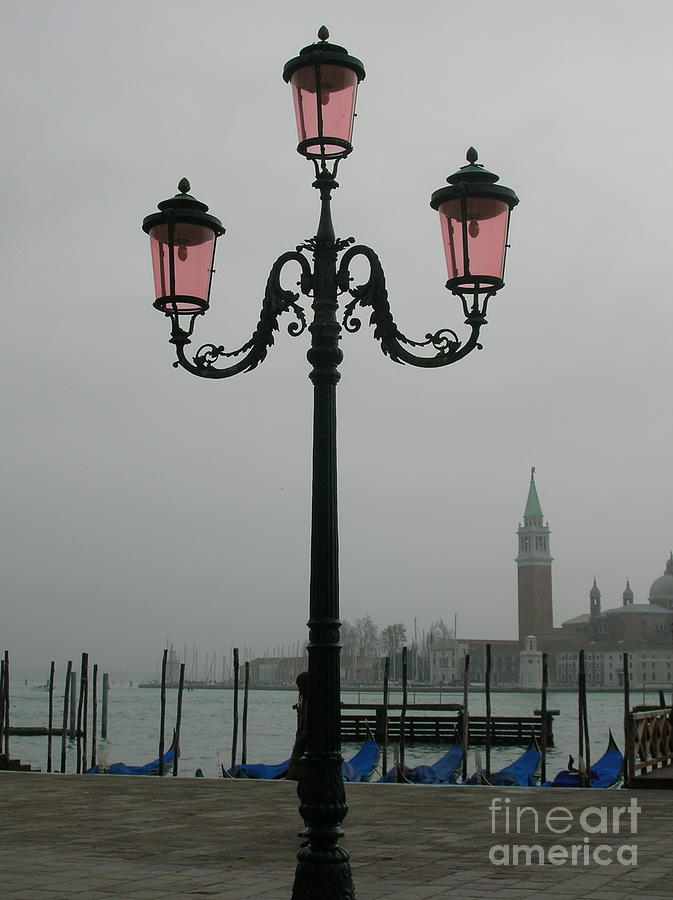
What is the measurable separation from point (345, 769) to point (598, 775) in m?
4.31

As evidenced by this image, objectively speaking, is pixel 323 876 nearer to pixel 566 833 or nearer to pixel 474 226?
pixel 474 226

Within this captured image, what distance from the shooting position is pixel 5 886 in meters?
5.81

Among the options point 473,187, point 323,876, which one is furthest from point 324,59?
point 323,876

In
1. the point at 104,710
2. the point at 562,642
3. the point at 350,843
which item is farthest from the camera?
the point at 562,642

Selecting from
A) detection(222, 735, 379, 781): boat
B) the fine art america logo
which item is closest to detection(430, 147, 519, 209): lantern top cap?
the fine art america logo

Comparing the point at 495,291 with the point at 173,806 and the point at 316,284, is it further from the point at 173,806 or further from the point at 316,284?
the point at 173,806

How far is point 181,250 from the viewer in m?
5.51

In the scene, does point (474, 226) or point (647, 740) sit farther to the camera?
point (647, 740)

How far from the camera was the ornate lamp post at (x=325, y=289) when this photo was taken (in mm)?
4715

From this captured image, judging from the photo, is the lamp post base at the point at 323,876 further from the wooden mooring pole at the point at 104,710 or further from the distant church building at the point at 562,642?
the distant church building at the point at 562,642

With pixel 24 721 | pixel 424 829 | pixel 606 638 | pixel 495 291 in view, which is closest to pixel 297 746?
pixel 424 829

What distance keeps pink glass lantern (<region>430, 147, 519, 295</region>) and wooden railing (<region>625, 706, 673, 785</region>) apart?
7415mm

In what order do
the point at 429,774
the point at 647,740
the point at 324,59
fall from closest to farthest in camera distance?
the point at 324,59
the point at 647,740
the point at 429,774

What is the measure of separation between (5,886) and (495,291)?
3.96 meters
